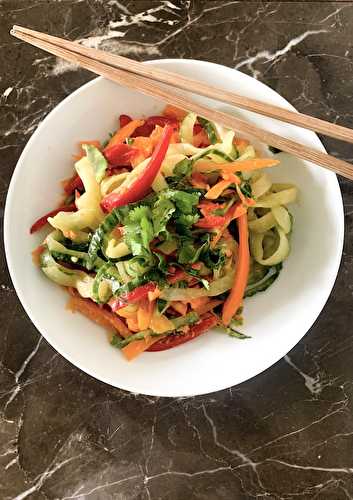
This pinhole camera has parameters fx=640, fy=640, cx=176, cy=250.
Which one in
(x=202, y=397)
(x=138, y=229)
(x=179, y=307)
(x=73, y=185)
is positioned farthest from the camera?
(x=202, y=397)

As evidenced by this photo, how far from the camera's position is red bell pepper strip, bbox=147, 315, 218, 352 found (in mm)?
1764

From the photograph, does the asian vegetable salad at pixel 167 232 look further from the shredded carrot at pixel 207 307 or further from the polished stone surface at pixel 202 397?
the polished stone surface at pixel 202 397

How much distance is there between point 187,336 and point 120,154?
0.53m

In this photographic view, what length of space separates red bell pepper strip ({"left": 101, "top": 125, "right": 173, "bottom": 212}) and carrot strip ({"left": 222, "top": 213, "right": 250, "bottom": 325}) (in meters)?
0.26

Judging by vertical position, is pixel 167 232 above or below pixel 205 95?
below

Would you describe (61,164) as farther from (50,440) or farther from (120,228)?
(50,440)

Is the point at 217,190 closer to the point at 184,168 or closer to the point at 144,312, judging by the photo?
the point at 184,168

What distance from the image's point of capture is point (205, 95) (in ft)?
5.54

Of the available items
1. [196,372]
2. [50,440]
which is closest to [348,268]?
[196,372]

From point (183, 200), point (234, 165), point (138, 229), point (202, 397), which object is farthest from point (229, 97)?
point (202, 397)

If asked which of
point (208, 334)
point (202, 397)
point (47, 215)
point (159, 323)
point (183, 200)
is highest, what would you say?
point (183, 200)

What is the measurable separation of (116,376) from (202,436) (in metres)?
0.40

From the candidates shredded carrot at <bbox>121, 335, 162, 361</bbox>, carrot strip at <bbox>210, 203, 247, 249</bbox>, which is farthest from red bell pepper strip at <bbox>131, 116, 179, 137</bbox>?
shredded carrot at <bbox>121, 335, 162, 361</bbox>

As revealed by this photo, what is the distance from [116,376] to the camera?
1.72m
